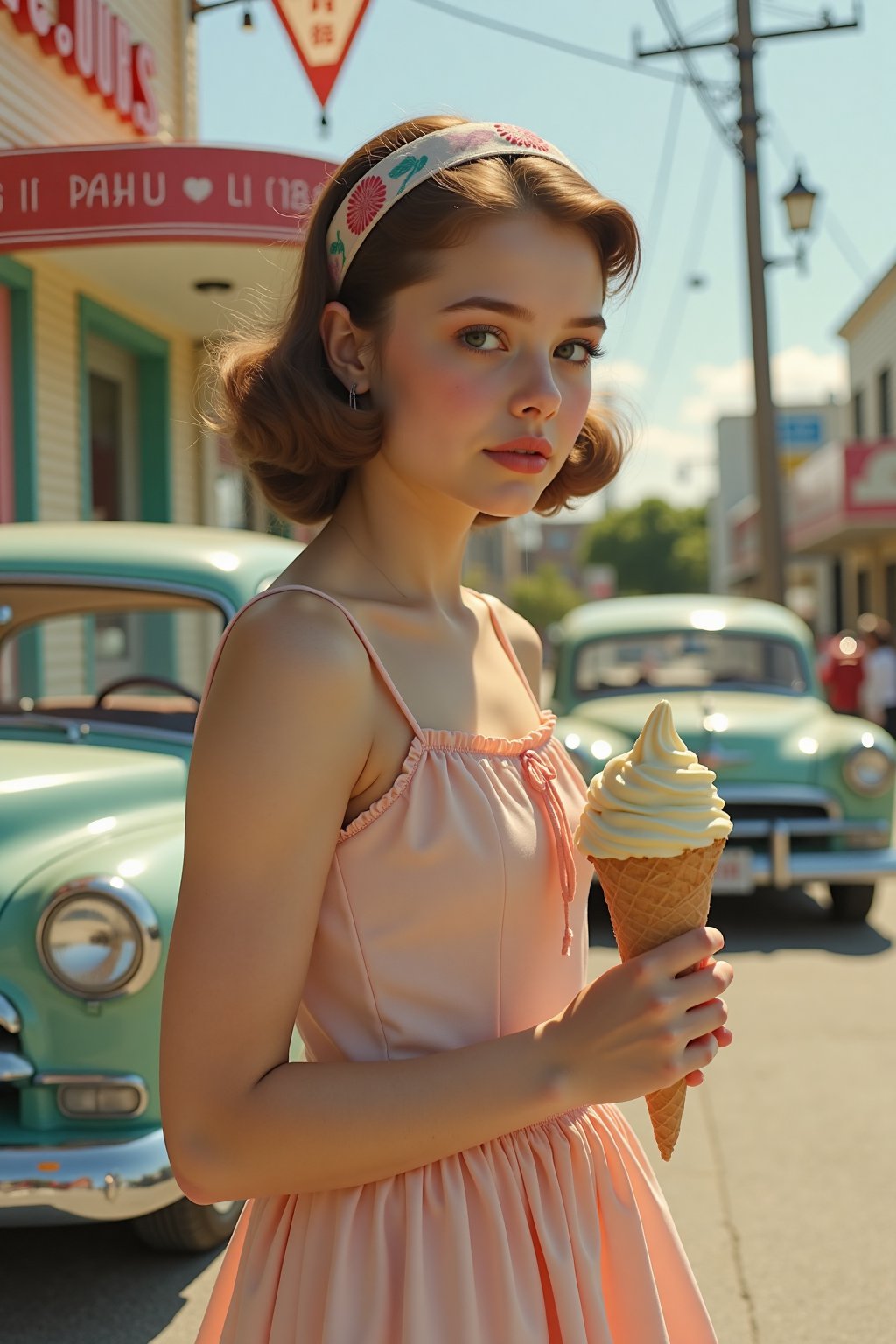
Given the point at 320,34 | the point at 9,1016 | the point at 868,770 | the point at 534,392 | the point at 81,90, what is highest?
the point at 81,90

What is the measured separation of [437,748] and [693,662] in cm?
742

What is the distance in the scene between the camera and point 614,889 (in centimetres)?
→ 130

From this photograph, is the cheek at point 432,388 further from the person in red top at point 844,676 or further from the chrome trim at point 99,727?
the person in red top at point 844,676

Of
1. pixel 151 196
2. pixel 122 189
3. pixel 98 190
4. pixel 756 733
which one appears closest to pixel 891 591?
pixel 756 733

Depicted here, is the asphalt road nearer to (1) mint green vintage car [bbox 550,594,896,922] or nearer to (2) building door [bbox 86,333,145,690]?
A: (1) mint green vintage car [bbox 550,594,896,922]

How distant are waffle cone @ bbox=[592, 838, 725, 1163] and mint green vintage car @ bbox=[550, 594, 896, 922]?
16.2 feet

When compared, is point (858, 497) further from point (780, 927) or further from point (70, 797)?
point (70, 797)

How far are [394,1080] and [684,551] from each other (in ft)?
267

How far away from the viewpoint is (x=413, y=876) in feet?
3.85

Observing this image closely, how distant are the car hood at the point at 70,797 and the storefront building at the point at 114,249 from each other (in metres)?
3.19

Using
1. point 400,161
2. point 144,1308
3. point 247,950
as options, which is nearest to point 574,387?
point 400,161

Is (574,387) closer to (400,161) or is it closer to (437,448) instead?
(437,448)

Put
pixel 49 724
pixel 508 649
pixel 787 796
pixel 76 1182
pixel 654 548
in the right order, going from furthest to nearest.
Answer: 1. pixel 654 548
2. pixel 787 796
3. pixel 49 724
4. pixel 76 1182
5. pixel 508 649

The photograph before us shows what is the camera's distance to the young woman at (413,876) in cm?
110
